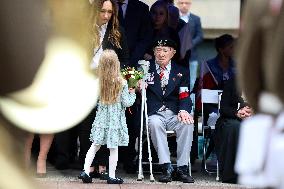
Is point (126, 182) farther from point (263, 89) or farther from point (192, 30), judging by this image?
point (263, 89)

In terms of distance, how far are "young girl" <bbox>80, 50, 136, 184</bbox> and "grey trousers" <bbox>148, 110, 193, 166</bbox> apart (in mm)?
346

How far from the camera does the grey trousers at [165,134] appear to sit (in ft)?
29.3

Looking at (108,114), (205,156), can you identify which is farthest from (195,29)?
(108,114)

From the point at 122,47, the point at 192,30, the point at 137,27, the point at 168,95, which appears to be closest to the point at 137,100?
the point at 168,95

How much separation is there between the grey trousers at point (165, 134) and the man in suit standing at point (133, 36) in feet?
0.76

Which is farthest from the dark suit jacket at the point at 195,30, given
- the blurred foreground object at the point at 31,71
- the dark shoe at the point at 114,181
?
the blurred foreground object at the point at 31,71

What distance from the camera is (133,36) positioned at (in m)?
9.39

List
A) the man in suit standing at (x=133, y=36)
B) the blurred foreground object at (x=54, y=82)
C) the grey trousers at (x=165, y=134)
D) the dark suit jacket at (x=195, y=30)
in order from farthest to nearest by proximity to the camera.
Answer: the dark suit jacket at (x=195, y=30)
the man in suit standing at (x=133, y=36)
the grey trousers at (x=165, y=134)
the blurred foreground object at (x=54, y=82)

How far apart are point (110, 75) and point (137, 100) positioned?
71cm

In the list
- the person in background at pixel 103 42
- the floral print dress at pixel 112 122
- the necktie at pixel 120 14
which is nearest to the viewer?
the floral print dress at pixel 112 122

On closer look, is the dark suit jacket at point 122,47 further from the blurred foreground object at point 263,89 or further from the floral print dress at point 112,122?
the blurred foreground object at point 263,89

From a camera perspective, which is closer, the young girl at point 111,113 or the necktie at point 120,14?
the young girl at point 111,113

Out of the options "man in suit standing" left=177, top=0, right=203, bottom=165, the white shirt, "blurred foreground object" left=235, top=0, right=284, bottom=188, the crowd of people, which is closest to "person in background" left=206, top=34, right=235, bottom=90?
the crowd of people

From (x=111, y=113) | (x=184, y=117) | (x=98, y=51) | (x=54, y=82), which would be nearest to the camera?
(x=54, y=82)
